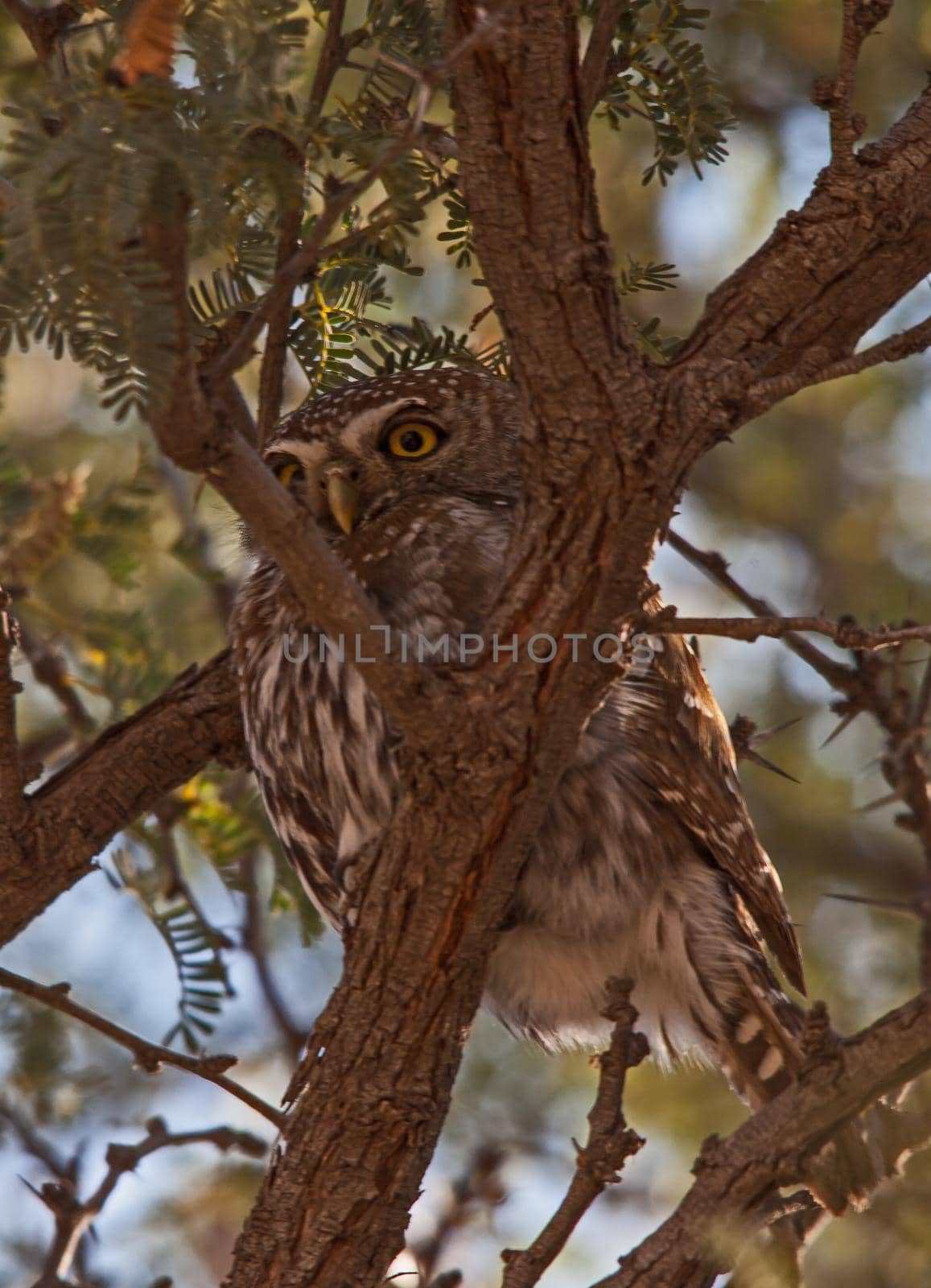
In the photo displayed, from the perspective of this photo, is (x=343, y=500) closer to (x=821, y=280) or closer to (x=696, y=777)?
(x=696, y=777)

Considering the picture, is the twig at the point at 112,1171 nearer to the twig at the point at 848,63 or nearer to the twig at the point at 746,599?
the twig at the point at 746,599

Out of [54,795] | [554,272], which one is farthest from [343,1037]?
[554,272]

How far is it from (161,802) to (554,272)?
6.80ft

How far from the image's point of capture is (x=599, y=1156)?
2.32 metres

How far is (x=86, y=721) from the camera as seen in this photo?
4.18m

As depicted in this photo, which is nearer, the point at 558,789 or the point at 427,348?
the point at 558,789

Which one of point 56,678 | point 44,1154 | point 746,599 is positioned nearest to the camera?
point 746,599

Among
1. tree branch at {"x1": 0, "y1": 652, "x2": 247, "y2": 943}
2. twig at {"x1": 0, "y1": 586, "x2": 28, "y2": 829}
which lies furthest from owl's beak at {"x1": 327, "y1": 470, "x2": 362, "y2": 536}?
twig at {"x1": 0, "y1": 586, "x2": 28, "y2": 829}

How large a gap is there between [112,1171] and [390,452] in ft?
5.75

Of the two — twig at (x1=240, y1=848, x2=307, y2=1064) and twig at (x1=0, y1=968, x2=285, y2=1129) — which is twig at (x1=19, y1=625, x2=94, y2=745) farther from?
twig at (x1=0, y1=968, x2=285, y2=1129)

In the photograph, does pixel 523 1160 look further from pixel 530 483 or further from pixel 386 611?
pixel 530 483

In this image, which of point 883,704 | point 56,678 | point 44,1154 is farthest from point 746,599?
point 44,1154

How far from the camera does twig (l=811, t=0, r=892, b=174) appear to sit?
2322 millimetres

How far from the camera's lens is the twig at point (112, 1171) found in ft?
10.3
